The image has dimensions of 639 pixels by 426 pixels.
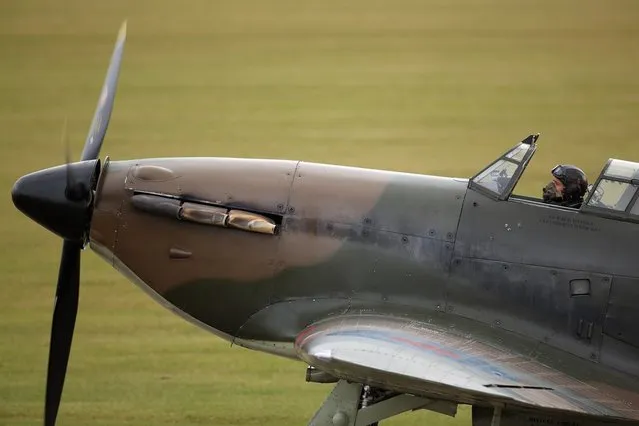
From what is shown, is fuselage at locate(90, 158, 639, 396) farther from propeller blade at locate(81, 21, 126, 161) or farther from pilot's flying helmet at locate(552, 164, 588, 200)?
propeller blade at locate(81, 21, 126, 161)

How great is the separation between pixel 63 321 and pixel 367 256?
6.63 feet

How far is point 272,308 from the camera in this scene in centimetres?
732

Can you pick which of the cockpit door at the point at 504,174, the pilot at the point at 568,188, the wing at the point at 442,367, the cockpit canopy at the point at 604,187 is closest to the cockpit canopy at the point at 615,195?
the cockpit canopy at the point at 604,187

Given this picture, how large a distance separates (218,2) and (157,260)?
11814mm

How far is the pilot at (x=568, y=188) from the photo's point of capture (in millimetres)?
7375

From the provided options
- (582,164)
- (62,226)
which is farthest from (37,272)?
(582,164)

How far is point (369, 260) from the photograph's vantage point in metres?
7.28

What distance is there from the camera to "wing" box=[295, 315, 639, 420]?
19.7 ft

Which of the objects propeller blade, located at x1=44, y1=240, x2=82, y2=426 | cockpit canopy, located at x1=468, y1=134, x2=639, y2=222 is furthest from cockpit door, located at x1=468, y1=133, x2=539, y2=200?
propeller blade, located at x1=44, y1=240, x2=82, y2=426

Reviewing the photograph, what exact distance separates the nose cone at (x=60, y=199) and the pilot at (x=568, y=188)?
2.86 metres

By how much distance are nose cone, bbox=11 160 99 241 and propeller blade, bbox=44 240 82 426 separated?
205 millimetres

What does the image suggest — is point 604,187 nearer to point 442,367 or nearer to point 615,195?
point 615,195

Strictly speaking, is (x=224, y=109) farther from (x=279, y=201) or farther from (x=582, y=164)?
(x=279, y=201)

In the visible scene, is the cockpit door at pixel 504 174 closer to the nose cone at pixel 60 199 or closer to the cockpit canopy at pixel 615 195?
the cockpit canopy at pixel 615 195
